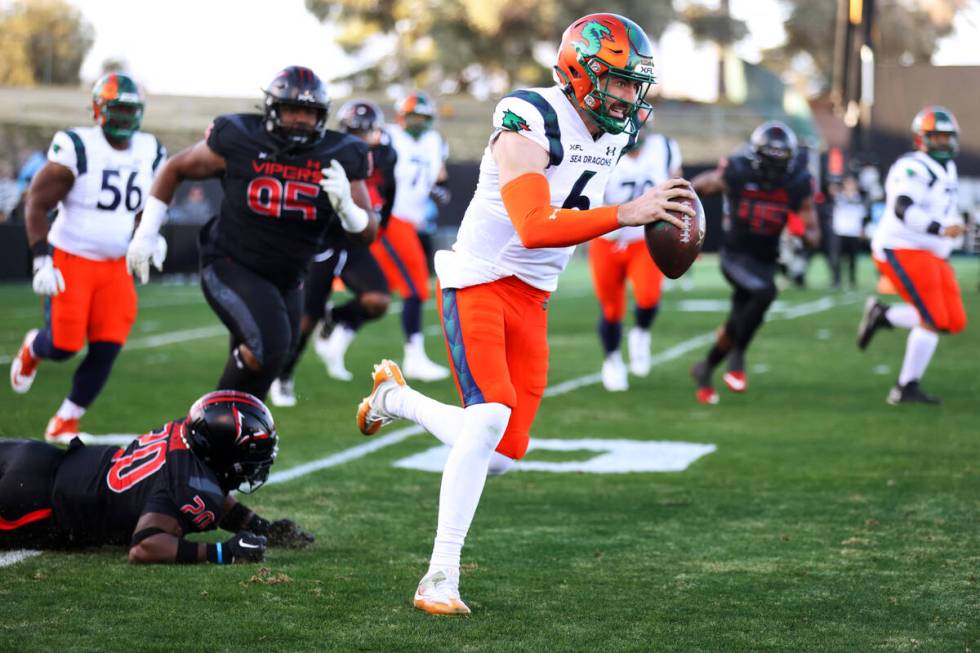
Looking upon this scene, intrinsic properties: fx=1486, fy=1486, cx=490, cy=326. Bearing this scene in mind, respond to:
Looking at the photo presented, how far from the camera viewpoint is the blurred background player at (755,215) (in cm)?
956

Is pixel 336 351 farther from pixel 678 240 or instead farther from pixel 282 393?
pixel 678 240

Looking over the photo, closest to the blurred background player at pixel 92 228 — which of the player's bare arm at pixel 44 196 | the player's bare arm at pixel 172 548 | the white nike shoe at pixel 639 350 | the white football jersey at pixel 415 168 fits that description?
the player's bare arm at pixel 44 196

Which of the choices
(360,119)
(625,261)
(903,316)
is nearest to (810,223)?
(903,316)

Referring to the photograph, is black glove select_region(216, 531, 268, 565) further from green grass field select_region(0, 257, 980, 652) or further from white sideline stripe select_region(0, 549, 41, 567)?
white sideline stripe select_region(0, 549, 41, 567)

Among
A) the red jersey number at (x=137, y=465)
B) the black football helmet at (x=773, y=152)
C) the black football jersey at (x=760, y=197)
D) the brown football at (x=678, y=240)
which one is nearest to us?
the brown football at (x=678, y=240)

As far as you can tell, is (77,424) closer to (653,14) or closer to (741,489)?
(741,489)

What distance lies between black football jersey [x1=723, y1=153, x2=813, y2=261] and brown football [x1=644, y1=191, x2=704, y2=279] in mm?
5740

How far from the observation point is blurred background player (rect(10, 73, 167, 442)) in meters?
7.32

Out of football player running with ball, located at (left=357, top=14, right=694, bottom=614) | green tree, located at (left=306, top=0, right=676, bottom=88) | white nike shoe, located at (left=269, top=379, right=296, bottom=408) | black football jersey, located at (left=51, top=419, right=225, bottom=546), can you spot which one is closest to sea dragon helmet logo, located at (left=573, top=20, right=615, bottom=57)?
football player running with ball, located at (left=357, top=14, right=694, bottom=614)

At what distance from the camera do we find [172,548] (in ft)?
15.4

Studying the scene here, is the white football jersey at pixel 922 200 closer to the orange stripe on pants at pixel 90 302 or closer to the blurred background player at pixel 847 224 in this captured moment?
the orange stripe on pants at pixel 90 302

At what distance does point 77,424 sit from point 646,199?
4.36m

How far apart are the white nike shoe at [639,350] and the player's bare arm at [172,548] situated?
643cm

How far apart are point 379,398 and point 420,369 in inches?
226
